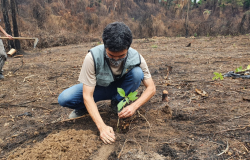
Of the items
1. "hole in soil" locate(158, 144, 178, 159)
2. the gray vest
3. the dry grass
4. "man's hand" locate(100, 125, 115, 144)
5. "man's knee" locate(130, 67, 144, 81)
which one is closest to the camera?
"hole in soil" locate(158, 144, 178, 159)

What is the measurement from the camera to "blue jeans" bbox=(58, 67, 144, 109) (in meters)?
1.97

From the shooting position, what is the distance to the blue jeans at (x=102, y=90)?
6.45 ft

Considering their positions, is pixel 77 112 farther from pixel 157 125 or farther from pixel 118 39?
pixel 118 39

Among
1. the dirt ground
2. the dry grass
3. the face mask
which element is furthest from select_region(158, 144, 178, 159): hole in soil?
the dry grass

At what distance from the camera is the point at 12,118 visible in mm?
2262

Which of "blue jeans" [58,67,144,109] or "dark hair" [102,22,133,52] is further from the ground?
"dark hair" [102,22,133,52]

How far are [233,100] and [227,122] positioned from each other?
58cm

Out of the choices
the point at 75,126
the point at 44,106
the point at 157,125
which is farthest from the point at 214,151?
the point at 44,106

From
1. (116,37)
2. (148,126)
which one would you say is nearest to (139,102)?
(148,126)

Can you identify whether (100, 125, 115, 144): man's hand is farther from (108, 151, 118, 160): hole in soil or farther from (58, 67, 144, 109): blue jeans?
(58, 67, 144, 109): blue jeans

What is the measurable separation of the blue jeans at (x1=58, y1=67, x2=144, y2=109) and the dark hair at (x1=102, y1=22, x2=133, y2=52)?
0.49 meters

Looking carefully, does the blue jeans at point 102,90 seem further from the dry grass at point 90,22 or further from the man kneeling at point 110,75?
the dry grass at point 90,22

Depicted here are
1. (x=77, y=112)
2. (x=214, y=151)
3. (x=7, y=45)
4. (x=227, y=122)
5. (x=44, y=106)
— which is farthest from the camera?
(x=7, y=45)

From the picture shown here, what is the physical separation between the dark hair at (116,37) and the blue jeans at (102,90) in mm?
495
